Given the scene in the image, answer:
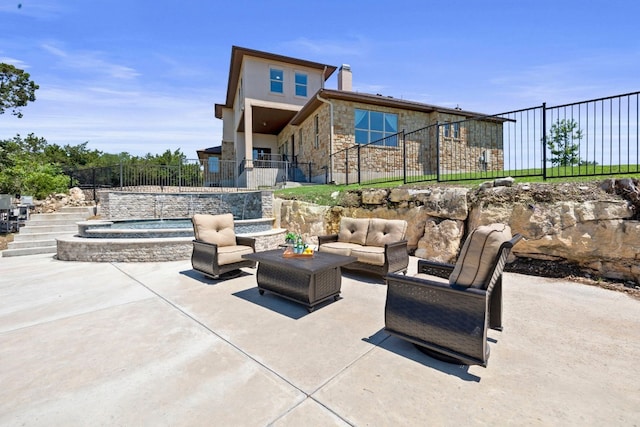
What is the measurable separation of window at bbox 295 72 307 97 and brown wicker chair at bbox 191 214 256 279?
14026 millimetres

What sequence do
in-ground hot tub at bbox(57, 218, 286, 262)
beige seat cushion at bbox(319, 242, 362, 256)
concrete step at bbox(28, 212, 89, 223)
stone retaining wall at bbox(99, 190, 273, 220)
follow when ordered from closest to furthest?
beige seat cushion at bbox(319, 242, 362, 256) < in-ground hot tub at bbox(57, 218, 286, 262) < concrete step at bbox(28, 212, 89, 223) < stone retaining wall at bbox(99, 190, 273, 220)

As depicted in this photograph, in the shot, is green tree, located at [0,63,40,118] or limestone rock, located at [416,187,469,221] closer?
limestone rock, located at [416,187,469,221]

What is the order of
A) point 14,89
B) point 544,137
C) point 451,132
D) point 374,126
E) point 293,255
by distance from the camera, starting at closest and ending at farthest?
point 293,255 < point 544,137 < point 374,126 < point 451,132 < point 14,89

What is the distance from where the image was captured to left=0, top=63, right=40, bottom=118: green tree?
56.5 feet

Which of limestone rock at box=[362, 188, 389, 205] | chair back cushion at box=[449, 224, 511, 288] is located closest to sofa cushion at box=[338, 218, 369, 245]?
limestone rock at box=[362, 188, 389, 205]

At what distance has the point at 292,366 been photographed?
2.26m

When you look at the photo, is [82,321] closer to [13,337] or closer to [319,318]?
[13,337]

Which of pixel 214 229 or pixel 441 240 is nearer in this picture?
pixel 214 229

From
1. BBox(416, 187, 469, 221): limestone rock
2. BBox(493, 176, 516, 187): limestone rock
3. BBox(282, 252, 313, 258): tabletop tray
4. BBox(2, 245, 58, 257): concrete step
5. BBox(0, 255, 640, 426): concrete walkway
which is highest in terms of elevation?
BBox(493, 176, 516, 187): limestone rock

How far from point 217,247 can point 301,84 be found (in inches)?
611

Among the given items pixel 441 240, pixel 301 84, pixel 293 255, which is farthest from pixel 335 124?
pixel 293 255

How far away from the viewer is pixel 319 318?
3.27m

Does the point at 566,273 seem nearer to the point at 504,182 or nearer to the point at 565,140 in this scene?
the point at 504,182

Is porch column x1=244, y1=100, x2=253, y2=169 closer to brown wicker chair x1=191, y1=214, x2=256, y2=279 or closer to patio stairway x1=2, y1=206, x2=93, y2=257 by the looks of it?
patio stairway x1=2, y1=206, x2=93, y2=257
